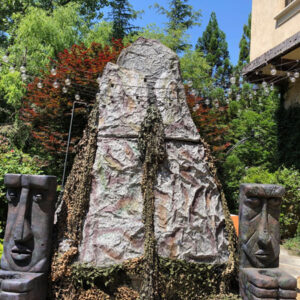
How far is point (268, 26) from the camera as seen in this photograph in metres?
7.62

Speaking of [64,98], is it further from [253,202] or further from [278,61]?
[253,202]

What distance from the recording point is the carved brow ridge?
9.26 feet

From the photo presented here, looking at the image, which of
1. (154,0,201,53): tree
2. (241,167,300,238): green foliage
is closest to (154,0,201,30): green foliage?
(154,0,201,53): tree

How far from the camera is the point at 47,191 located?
2.88 m

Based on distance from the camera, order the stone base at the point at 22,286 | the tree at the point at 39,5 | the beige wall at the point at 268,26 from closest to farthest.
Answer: the stone base at the point at 22,286
the beige wall at the point at 268,26
the tree at the point at 39,5

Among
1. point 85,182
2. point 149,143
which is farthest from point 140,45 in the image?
point 85,182

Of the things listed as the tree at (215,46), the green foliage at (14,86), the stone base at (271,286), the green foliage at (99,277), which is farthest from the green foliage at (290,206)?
the tree at (215,46)

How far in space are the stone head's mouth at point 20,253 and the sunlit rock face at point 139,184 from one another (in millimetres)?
522

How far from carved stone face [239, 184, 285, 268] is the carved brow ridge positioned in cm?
194

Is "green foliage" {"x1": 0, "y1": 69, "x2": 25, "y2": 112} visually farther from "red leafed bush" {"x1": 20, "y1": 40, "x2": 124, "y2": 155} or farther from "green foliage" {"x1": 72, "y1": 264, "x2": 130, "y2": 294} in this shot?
"green foliage" {"x1": 72, "y1": 264, "x2": 130, "y2": 294}

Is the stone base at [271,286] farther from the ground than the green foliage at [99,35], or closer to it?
closer to it

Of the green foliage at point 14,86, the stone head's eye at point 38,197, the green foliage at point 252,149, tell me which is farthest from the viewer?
the green foliage at point 14,86

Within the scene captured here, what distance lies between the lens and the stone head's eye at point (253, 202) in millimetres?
2941

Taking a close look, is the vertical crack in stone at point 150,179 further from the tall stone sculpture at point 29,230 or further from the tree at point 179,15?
the tree at point 179,15
